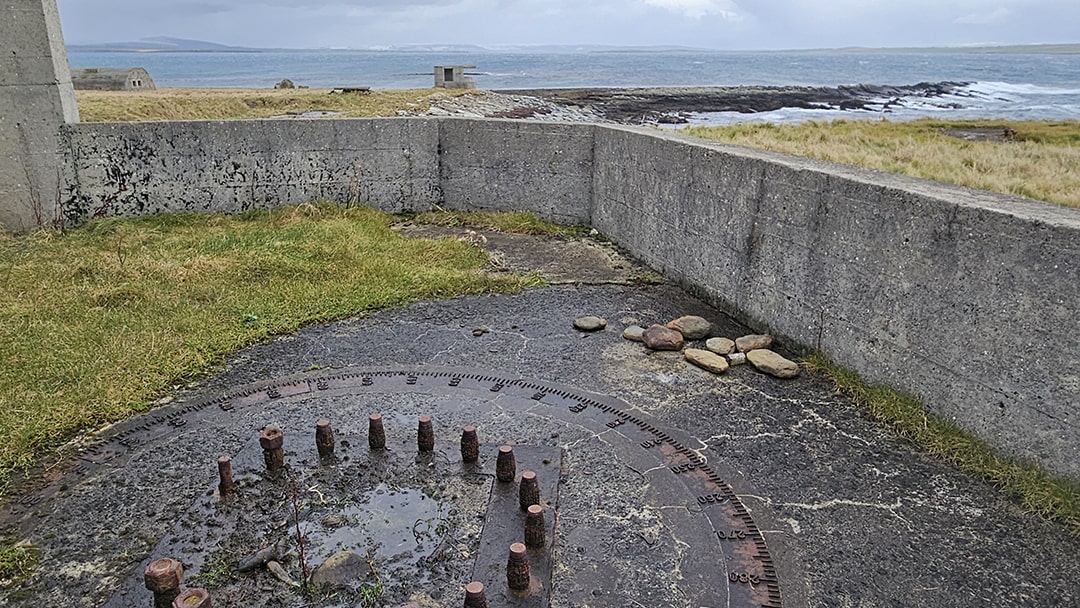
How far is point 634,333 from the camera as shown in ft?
Answer: 21.1

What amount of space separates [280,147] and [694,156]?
570 cm

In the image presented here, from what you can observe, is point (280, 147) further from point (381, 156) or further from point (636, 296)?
point (636, 296)

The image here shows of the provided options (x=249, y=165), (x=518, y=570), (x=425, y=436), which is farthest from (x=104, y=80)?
(x=518, y=570)

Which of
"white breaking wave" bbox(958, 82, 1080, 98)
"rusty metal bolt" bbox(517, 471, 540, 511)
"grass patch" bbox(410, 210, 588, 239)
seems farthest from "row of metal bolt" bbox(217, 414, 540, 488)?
"white breaking wave" bbox(958, 82, 1080, 98)

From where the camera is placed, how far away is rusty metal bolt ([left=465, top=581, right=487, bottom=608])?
304 cm

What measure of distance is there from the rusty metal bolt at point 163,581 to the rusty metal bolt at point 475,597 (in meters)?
1.24

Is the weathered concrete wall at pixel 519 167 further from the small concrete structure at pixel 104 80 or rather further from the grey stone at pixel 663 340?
the small concrete structure at pixel 104 80

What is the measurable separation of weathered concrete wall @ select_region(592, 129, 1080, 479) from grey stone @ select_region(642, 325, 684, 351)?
2.96 feet

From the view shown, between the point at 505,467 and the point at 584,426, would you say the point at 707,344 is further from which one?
the point at 505,467

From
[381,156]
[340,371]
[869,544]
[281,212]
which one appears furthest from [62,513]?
[381,156]

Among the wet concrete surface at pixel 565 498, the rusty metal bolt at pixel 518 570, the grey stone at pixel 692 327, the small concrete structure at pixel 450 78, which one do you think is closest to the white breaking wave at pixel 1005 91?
the small concrete structure at pixel 450 78

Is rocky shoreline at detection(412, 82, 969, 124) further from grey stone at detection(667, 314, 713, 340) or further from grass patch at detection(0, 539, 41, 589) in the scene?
grass patch at detection(0, 539, 41, 589)

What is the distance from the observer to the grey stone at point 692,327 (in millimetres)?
6438

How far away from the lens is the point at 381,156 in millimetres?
10484
